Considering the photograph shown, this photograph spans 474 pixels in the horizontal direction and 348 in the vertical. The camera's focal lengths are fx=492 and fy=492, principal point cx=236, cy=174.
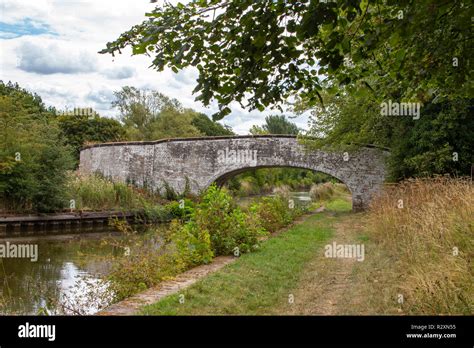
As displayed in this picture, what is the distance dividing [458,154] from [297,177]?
38.5 metres

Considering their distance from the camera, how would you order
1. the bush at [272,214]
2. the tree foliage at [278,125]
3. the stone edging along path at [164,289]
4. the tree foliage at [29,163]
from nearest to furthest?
the stone edging along path at [164,289] → the bush at [272,214] → the tree foliage at [29,163] → the tree foliage at [278,125]

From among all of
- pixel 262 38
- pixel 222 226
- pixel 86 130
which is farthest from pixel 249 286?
pixel 86 130

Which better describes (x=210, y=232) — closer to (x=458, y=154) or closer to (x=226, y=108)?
(x=226, y=108)

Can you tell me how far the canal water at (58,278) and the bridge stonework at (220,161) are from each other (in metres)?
10.5

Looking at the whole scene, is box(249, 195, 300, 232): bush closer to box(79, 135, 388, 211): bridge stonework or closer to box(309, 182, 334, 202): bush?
box(79, 135, 388, 211): bridge stonework

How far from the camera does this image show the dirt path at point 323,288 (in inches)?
219

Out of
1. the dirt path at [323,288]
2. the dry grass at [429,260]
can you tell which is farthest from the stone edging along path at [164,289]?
the dry grass at [429,260]

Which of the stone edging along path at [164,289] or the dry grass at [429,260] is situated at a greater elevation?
the dry grass at [429,260]

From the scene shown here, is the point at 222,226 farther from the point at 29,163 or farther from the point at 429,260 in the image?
the point at 29,163

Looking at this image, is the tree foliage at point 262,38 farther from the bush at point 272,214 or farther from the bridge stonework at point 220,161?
the bridge stonework at point 220,161

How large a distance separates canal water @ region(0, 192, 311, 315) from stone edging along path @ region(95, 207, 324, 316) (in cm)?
45

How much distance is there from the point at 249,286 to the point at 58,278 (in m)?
4.27

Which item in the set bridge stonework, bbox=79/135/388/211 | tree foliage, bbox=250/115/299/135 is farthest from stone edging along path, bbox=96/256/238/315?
tree foliage, bbox=250/115/299/135

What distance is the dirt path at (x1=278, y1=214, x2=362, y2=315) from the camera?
557 centimetres
